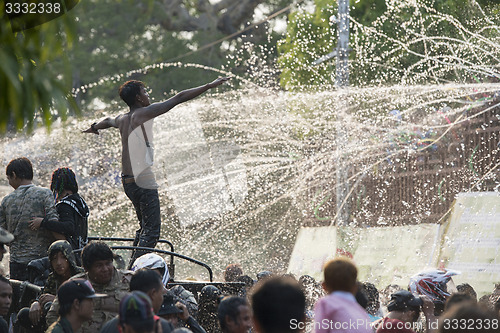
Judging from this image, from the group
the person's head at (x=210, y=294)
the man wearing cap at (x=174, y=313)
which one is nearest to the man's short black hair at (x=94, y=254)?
the man wearing cap at (x=174, y=313)

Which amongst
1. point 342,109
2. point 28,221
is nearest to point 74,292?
point 28,221

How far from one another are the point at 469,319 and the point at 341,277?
90 centimetres

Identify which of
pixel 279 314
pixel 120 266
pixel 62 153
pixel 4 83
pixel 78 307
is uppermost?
pixel 4 83

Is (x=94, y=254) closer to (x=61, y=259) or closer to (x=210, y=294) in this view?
(x=61, y=259)

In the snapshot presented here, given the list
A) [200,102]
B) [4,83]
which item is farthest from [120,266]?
[200,102]

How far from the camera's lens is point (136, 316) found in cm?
377

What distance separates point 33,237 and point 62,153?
1388 centimetres

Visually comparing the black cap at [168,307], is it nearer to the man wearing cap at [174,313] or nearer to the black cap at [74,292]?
the man wearing cap at [174,313]

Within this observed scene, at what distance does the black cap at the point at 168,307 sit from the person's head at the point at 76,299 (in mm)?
443

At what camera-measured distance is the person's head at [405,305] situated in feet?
17.3

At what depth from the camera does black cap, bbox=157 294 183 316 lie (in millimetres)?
4910

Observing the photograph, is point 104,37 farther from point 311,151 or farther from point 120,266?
point 120,266

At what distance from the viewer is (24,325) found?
19.5ft

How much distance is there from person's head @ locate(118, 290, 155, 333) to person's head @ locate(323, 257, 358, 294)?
0.92m
